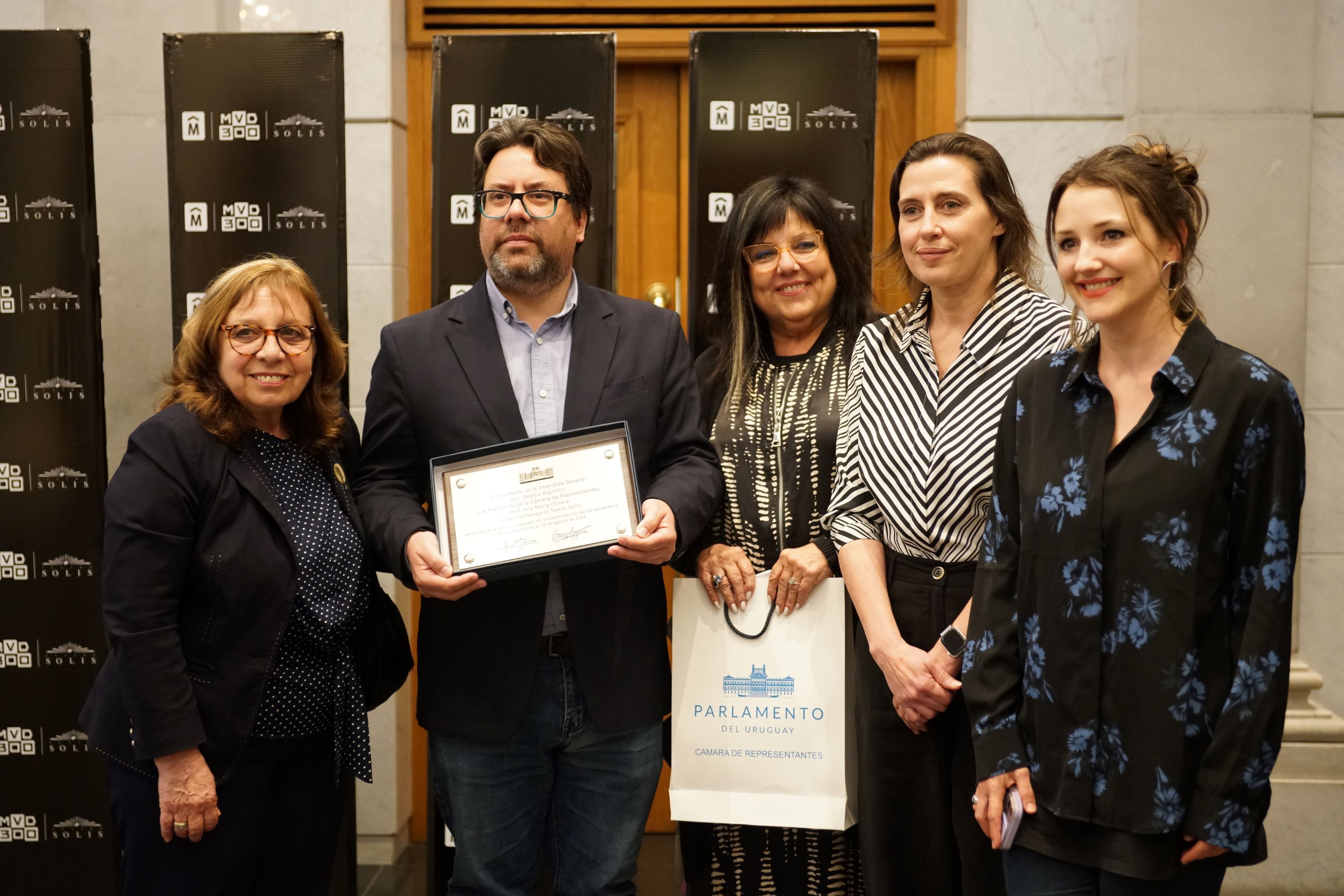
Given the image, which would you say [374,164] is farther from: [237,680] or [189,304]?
[237,680]

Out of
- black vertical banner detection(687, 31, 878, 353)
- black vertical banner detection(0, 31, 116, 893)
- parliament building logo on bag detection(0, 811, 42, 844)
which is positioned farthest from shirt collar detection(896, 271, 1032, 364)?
parliament building logo on bag detection(0, 811, 42, 844)

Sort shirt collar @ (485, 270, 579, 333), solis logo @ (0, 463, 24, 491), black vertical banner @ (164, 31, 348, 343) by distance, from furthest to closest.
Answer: solis logo @ (0, 463, 24, 491) → black vertical banner @ (164, 31, 348, 343) → shirt collar @ (485, 270, 579, 333)

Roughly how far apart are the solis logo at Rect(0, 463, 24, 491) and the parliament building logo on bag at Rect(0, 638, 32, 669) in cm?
46

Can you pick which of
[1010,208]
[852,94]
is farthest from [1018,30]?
[1010,208]

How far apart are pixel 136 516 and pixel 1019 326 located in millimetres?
1692

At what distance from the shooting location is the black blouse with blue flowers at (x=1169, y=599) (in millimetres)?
1503

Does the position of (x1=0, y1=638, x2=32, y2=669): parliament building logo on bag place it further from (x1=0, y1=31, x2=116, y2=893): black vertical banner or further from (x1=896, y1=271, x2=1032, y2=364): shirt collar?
(x1=896, y1=271, x2=1032, y2=364): shirt collar

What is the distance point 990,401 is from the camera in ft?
6.64

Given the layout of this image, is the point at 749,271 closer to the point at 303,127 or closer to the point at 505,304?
the point at 505,304

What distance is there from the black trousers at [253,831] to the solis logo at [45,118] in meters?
1.97

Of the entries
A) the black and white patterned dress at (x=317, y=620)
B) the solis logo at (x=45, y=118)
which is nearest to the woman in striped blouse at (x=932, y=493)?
the black and white patterned dress at (x=317, y=620)

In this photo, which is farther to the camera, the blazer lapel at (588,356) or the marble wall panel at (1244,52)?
the marble wall panel at (1244,52)

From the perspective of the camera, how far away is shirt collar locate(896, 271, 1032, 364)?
206cm

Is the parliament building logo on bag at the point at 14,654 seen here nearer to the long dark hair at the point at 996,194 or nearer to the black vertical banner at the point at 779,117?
the black vertical banner at the point at 779,117
